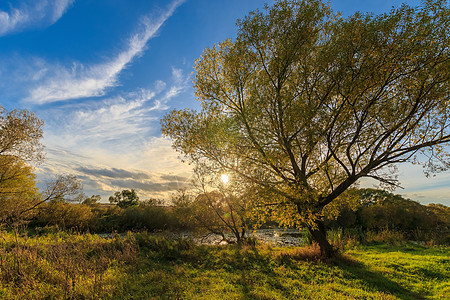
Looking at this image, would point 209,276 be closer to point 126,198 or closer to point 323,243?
point 323,243

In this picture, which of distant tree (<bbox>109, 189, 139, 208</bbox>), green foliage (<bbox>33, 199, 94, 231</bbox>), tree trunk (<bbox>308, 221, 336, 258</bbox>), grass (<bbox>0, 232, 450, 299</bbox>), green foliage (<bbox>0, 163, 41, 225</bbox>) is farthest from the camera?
distant tree (<bbox>109, 189, 139, 208</bbox>)

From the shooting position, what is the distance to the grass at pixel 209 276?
6.40m

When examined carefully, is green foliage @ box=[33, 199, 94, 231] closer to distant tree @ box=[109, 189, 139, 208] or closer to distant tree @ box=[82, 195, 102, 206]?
distant tree @ box=[82, 195, 102, 206]

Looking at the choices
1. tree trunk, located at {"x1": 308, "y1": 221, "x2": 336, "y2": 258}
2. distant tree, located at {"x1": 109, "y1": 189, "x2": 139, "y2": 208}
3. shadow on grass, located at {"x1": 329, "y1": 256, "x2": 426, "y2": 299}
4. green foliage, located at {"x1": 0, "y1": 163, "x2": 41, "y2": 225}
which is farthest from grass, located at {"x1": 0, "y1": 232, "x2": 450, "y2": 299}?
distant tree, located at {"x1": 109, "y1": 189, "x2": 139, "y2": 208}

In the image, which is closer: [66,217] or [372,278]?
[372,278]

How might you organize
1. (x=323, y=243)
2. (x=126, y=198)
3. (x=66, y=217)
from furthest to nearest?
(x=126, y=198), (x=66, y=217), (x=323, y=243)

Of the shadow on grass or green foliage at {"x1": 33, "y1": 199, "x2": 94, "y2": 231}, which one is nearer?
the shadow on grass

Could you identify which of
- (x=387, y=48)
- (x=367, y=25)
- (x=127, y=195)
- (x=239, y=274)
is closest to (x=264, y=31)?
(x=367, y=25)

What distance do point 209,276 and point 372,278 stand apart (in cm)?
672

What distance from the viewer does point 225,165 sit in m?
13.3

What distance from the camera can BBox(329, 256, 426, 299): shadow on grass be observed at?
745 centimetres

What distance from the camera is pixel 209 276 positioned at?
8672 mm

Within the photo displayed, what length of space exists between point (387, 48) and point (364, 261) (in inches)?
424

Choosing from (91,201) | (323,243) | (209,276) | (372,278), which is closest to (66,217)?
(91,201)
